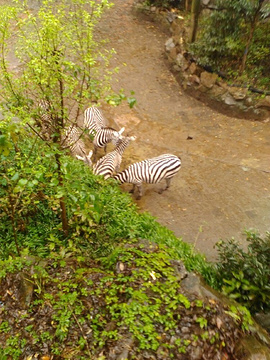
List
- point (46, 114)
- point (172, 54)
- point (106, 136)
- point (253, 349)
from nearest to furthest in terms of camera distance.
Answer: point (253, 349) < point (46, 114) < point (106, 136) < point (172, 54)

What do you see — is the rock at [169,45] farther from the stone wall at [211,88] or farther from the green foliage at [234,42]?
the green foliage at [234,42]

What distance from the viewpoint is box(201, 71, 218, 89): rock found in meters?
11.0

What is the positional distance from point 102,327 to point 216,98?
9.40 meters

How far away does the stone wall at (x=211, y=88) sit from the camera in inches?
409

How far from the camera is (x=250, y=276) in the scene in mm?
4555

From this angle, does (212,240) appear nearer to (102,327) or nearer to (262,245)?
(262,245)

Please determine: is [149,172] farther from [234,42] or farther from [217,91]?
[234,42]

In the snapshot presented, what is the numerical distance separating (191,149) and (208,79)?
315 centimetres

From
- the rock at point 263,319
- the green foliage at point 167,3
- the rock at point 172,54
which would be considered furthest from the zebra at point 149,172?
the green foliage at point 167,3

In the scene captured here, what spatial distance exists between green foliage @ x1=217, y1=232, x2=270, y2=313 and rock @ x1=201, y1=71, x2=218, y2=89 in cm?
747

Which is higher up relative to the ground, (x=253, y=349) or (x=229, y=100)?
(x=229, y=100)

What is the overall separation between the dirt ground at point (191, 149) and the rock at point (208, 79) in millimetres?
699

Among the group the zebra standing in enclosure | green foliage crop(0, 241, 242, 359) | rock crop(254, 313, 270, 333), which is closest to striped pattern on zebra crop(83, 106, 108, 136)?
the zebra standing in enclosure

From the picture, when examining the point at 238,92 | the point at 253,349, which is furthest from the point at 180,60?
the point at 253,349
